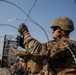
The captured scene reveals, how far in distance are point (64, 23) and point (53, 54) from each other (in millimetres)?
916

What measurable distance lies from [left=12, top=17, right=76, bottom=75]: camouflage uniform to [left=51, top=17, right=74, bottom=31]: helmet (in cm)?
34

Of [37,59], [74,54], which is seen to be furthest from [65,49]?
[37,59]

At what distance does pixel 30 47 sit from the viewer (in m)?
4.92

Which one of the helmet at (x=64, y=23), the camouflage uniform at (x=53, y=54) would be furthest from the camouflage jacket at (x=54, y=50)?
the helmet at (x=64, y=23)

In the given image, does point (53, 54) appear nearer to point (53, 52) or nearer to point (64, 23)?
point (53, 52)

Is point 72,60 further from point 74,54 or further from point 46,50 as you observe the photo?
point 46,50

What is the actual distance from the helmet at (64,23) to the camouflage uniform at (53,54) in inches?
13.6

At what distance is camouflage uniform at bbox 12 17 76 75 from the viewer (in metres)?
4.89

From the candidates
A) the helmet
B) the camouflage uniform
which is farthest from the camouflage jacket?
the helmet

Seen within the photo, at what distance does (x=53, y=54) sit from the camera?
16.3 ft

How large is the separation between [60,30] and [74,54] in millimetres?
757

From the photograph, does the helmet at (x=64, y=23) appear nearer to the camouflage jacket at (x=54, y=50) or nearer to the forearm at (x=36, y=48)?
the camouflage jacket at (x=54, y=50)

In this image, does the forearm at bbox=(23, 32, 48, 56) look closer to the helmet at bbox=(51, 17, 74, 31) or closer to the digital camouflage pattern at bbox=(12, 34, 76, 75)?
the digital camouflage pattern at bbox=(12, 34, 76, 75)

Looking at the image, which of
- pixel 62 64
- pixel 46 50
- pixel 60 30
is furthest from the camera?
pixel 60 30
